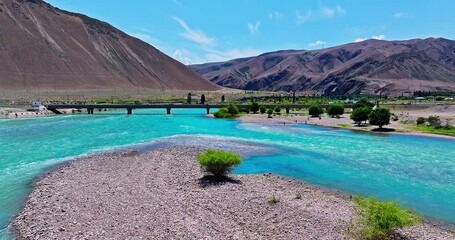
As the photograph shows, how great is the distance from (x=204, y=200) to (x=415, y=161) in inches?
982

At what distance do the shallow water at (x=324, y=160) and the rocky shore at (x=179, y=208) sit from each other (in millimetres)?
2015

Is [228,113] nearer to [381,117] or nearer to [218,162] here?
[381,117]

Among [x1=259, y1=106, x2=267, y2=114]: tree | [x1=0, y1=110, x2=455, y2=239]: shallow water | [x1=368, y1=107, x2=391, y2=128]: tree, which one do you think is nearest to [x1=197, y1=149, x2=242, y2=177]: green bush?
[x1=0, y1=110, x2=455, y2=239]: shallow water

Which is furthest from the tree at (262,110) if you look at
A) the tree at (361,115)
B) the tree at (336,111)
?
the tree at (361,115)

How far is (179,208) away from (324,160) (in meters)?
20.9

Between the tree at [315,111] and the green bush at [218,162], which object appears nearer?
the green bush at [218,162]

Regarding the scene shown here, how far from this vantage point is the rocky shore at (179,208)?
15641 millimetres

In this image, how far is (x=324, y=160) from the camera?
3594 cm

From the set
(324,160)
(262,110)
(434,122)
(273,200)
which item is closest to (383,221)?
(273,200)

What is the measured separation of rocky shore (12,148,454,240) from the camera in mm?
15641

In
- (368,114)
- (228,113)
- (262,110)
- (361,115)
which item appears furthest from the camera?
(262,110)

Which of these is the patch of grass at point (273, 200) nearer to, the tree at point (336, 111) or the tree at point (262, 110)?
the tree at point (336, 111)

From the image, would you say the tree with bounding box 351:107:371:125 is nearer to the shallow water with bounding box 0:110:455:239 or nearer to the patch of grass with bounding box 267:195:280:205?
the shallow water with bounding box 0:110:455:239

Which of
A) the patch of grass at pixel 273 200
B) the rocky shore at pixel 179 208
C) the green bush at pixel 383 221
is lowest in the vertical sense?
the rocky shore at pixel 179 208
